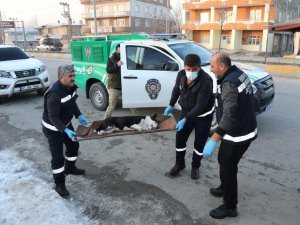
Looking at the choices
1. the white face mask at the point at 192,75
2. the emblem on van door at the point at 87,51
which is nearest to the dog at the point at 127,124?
the white face mask at the point at 192,75

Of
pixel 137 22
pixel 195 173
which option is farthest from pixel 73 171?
pixel 137 22

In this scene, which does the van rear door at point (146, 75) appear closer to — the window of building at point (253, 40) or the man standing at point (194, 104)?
the man standing at point (194, 104)

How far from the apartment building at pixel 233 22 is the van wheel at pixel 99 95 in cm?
3379

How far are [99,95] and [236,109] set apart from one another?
5.26m

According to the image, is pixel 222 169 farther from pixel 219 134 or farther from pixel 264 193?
pixel 264 193

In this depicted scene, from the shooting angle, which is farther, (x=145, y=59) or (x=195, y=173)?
(x=145, y=59)

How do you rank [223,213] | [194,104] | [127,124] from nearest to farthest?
[223,213], [194,104], [127,124]

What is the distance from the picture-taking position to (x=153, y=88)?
6.05m

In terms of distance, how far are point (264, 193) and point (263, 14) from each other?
41.7 m

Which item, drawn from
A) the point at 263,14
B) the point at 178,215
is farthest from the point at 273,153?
the point at 263,14

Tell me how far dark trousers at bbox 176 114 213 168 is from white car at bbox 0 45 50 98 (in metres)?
6.35

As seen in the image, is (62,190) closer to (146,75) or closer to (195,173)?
(195,173)

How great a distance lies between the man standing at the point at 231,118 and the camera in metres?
2.68

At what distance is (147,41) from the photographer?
6227 millimetres
